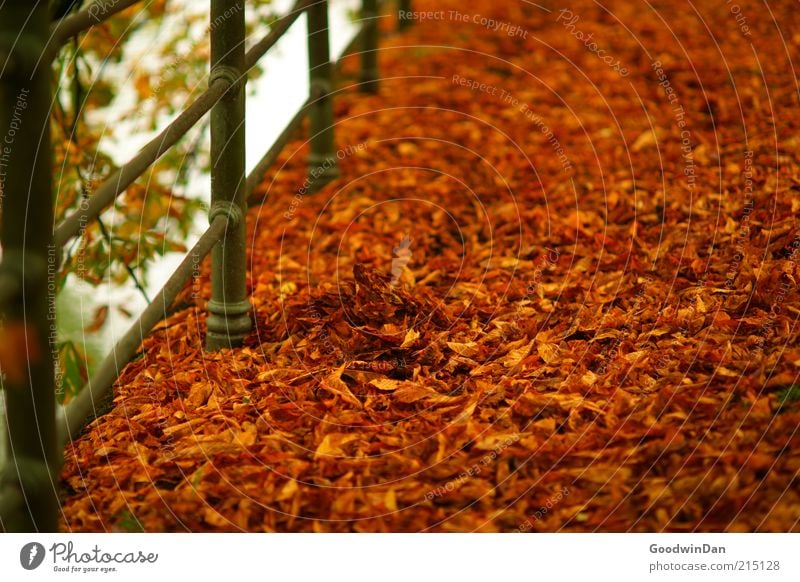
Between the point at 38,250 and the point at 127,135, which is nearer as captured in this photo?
the point at 38,250

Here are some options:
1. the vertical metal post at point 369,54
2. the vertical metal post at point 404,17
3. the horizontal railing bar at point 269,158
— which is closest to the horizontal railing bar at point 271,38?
the horizontal railing bar at point 269,158

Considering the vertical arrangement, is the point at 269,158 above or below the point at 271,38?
below

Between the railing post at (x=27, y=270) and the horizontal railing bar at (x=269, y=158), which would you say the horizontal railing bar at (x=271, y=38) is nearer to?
the horizontal railing bar at (x=269, y=158)

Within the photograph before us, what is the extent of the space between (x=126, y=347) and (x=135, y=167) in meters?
0.41

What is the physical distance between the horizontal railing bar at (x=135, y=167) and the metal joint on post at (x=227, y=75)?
14 mm

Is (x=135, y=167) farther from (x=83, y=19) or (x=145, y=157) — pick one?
(x=83, y=19)

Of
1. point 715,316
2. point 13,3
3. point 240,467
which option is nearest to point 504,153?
point 715,316

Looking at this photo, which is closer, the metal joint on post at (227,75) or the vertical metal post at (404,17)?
the metal joint on post at (227,75)

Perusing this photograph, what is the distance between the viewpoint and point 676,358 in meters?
2.09

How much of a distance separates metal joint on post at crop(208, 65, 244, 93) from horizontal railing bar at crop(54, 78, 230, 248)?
14 millimetres

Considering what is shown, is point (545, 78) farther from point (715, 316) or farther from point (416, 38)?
point (715, 316)

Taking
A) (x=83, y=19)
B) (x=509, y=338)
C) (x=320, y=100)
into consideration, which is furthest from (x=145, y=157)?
(x=320, y=100)

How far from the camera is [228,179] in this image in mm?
2352

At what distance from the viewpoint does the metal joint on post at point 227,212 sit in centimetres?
235
